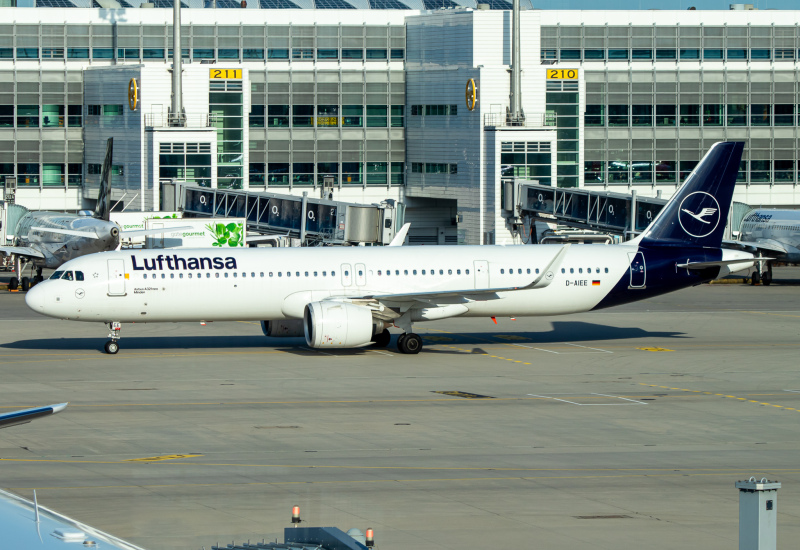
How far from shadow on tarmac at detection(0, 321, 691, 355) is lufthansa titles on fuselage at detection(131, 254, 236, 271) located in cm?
389

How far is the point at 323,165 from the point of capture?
309ft

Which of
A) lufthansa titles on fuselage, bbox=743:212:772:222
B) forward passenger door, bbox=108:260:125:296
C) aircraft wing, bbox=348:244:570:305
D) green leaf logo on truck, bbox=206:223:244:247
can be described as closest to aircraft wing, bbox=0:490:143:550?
aircraft wing, bbox=348:244:570:305

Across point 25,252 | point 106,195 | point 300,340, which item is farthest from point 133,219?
point 300,340

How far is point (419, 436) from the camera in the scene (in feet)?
83.7

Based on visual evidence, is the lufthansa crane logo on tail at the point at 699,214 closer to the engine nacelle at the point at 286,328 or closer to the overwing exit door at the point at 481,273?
the overwing exit door at the point at 481,273

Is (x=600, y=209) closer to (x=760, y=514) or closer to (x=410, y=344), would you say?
(x=410, y=344)

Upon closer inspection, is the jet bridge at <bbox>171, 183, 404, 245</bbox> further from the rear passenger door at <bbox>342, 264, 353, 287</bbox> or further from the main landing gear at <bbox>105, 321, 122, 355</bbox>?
the main landing gear at <bbox>105, 321, 122, 355</bbox>

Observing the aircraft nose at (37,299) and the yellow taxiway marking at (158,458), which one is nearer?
the yellow taxiway marking at (158,458)

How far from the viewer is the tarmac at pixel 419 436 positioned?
1816 cm

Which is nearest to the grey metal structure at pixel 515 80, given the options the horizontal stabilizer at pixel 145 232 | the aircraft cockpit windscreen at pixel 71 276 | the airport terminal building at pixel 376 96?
the airport terminal building at pixel 376 96

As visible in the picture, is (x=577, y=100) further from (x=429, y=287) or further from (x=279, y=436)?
(x=279, y=436)

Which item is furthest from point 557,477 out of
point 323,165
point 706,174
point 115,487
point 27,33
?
point 27,33

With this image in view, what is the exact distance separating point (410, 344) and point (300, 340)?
637 centimetres

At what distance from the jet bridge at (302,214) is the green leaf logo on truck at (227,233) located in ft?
15.1
